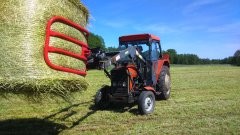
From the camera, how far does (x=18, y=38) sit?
375cm

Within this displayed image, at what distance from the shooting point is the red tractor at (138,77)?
8453 millimetres

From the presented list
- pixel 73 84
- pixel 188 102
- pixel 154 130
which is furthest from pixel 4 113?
pixel 188 102

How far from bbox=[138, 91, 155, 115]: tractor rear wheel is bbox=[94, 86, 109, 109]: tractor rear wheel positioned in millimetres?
1192

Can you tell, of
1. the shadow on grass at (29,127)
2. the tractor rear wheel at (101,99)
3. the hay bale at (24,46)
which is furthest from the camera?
the tractor rear wheel at (101,99)

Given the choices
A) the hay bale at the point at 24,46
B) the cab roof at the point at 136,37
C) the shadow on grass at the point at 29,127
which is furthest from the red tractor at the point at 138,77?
the hay bale at the point at 24,46

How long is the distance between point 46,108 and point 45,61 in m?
5.11

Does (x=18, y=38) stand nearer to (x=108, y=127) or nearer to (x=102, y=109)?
(x=108, y=127)

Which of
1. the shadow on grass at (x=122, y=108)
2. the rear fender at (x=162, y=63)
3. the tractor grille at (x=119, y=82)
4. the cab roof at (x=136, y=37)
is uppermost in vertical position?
the cab roof at (x=136, y=37)

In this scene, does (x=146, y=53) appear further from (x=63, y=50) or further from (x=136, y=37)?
(x=63, y=50)

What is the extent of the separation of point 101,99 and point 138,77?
4.13 feet

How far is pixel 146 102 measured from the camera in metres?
8.30

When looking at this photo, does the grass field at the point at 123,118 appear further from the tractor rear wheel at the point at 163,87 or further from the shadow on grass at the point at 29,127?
the tractor rear wheel at the point at 163,87

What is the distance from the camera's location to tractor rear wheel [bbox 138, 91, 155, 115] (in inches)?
316

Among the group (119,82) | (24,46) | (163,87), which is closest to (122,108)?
(119,82)
